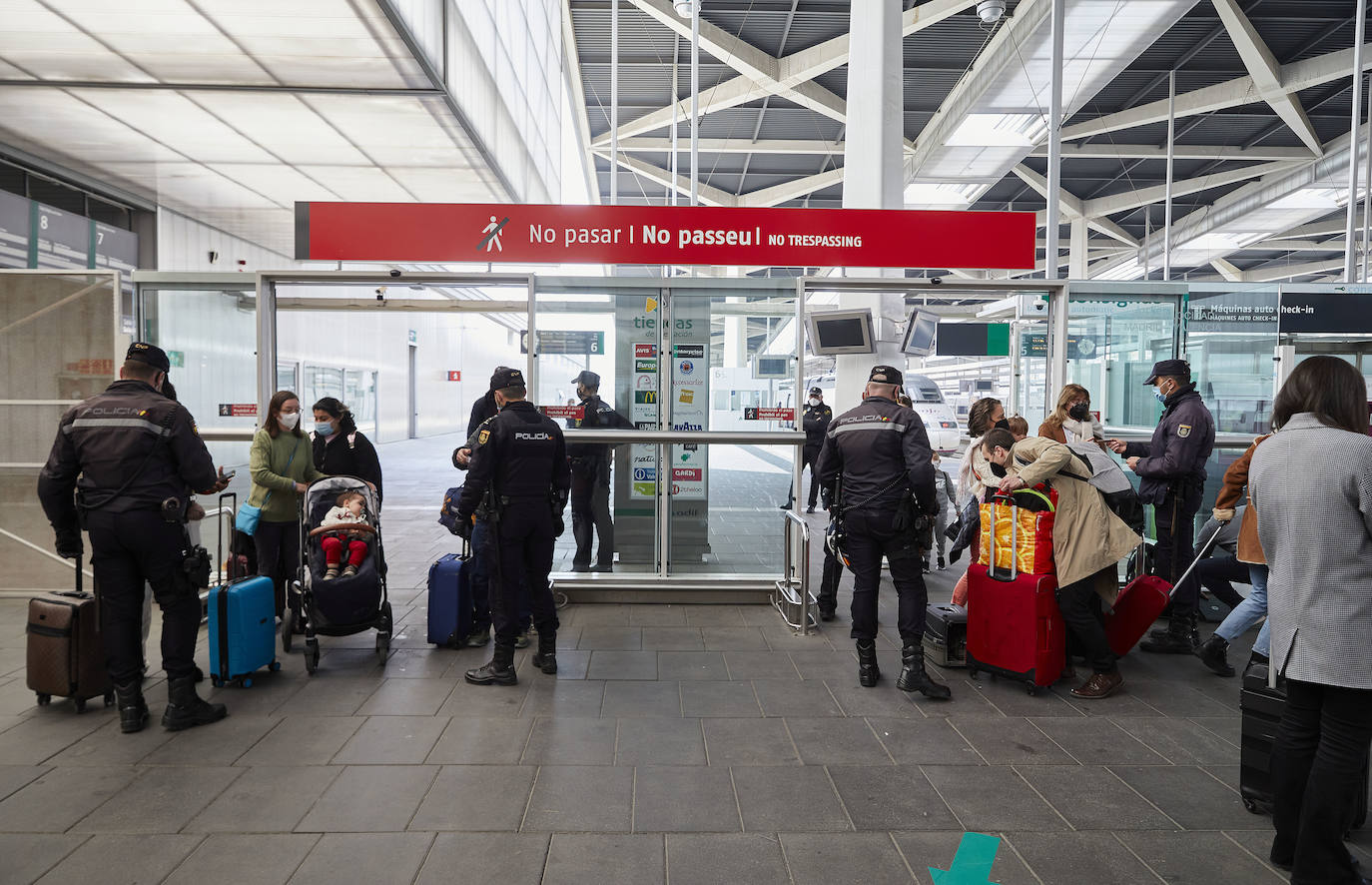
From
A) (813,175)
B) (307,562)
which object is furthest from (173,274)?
(813,175)

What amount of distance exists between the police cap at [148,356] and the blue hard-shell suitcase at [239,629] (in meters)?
1.32

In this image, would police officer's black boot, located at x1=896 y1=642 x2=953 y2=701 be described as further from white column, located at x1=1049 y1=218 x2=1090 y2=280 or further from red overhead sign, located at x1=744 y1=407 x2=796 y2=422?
white column, located at x1=1049 y1=218 x2=1090 y2=280

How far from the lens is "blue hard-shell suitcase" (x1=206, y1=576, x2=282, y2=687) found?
15.2ft

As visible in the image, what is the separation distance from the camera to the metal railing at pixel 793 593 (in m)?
5.98

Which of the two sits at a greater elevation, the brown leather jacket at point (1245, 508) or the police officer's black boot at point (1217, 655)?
the brown leather jacket at point (1245, 508)

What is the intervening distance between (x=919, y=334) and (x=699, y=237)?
6.04 meters

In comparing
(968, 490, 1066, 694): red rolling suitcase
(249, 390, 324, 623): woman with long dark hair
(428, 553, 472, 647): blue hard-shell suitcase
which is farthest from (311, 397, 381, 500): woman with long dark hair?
(968, 490, 1066, 694): red rolling suitcase

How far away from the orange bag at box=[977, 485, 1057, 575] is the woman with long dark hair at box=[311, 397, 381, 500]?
14.1 feet

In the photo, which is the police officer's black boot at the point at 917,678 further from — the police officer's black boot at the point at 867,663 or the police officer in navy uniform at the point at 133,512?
the police officer in navy uniform at the point at 133,512

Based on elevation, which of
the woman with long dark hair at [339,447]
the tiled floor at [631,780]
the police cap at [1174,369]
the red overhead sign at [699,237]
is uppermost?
the red overhead sign at [699,237]

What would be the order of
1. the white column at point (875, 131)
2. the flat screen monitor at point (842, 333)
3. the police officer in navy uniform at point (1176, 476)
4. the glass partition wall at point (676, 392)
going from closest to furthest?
the police officer in navy uniform at point (1176, 476)
the glass partition wall at point (676, 392)
the flat screen monitor at point (842, 333)
the white column at point (875, 131)

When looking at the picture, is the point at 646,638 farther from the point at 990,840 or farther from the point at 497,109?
the point at 497,109

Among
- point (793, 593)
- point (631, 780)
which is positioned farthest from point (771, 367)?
point (631, 780)

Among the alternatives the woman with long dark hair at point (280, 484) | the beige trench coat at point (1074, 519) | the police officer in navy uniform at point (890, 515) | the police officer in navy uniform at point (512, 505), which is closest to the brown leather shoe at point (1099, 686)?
the beige trench coat at point (1074, 519)
